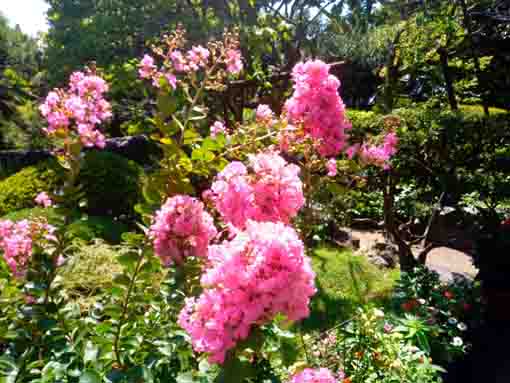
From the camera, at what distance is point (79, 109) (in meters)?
1.22

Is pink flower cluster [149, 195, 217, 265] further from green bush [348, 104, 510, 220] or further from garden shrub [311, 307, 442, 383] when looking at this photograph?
green bush [348, 104, 510, 220]

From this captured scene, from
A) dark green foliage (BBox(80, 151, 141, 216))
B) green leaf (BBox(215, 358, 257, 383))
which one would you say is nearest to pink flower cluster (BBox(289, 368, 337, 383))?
green leaf (BBox(215, 358, 257, 383))

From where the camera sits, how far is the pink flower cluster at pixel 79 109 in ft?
3.99

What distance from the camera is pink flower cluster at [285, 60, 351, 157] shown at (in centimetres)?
151

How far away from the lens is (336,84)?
1520 millimetres

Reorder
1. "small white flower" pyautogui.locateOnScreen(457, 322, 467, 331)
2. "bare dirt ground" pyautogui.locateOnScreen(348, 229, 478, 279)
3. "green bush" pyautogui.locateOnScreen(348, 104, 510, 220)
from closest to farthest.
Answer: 1. "small white flower" pyautogui.locateOnScreen(457, 322, 467, 331)
2. "green bush" pyautogui.locateOnScreen(348, 104, 510, 220)
3. "bare dirt ground" pyautogui.locateOnScreen(348, 229, 478, 279)

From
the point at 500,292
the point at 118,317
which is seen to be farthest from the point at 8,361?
the point at 500,292

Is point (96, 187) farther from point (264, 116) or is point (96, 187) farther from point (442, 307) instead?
point (442, 307)

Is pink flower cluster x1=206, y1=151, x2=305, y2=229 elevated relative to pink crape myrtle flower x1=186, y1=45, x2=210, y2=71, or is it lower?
lower

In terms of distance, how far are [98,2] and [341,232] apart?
232 inches

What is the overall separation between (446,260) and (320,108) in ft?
16.0

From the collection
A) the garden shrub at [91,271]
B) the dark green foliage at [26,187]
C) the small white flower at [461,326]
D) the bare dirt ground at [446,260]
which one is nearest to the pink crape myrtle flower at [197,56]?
the garden shrub at [91,271]

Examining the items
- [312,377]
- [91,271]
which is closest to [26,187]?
[91,271]

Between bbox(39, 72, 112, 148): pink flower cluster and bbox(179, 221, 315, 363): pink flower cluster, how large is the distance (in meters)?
0.67
